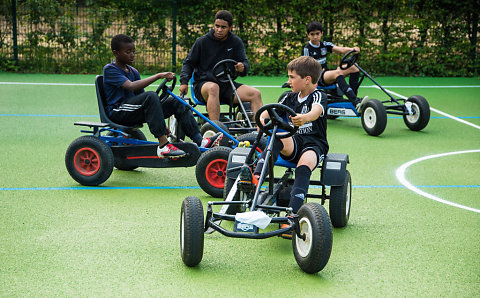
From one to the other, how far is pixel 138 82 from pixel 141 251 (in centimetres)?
186

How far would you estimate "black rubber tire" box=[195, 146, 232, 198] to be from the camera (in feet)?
16.1

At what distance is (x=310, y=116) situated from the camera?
400 cm

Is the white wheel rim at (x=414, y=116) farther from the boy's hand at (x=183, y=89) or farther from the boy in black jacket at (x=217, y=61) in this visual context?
the boy's hand at (x=183, y=89)

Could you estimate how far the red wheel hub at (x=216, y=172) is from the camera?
4.92 meters

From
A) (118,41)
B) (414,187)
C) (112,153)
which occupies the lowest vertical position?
(414,187)

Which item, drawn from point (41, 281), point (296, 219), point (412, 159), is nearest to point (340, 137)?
point (412, 159)

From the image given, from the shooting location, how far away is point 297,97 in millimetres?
4293

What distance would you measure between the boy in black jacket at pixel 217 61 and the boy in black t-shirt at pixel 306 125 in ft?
8.19

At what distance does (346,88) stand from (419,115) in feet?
3.11

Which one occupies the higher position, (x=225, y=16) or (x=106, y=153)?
(x=225, y=16)

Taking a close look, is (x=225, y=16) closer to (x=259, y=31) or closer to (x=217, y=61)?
(x=217, y=61)

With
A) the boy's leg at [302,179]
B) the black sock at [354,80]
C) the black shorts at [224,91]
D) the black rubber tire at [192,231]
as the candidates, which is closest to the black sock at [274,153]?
the boy's leg at [302,179]

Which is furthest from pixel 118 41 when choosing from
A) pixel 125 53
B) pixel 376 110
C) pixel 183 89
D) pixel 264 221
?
pixel 376 110

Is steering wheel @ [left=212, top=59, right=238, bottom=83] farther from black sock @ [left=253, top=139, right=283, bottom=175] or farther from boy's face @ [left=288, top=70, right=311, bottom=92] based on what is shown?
black sock @ [left=253, top=139, right=283, bottom=175]
